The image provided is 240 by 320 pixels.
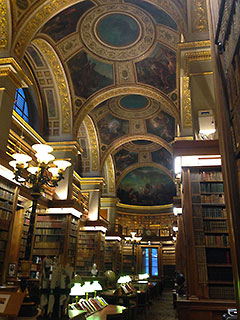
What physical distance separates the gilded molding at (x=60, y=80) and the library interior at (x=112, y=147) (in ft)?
0.15

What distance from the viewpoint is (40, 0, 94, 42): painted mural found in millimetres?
10688

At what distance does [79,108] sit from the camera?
1348 cm

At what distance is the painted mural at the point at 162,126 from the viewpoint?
18309mm

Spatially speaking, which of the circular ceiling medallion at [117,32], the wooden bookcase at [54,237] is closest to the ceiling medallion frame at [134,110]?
the circular ceiling medallion at [117,32]

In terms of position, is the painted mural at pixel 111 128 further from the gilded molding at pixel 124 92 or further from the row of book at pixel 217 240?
the row of book at pixel 217 240

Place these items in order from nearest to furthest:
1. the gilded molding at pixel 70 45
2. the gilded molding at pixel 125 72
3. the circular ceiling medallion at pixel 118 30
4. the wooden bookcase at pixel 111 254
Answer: the circular ceiling medallion at pixel 118 30 → the gilded molding at pixel 70 45 → the gilded molding at pixel 125 72 → the wooden bookcase at pixel 111 254

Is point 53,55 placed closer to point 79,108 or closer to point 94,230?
point 79,108

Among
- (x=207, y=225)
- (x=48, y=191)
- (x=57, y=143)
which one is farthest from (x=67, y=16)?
(x=207, y=225)

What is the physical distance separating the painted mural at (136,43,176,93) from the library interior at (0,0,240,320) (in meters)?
0.05

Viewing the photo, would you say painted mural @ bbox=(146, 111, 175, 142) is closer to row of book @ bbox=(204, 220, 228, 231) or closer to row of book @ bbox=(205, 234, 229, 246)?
row of book @ bbox=(204, 220, 228, 231)

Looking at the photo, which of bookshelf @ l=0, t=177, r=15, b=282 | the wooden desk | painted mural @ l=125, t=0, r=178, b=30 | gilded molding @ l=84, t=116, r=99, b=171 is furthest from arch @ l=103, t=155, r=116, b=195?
the wooden desk

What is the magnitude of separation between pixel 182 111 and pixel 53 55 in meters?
5.90

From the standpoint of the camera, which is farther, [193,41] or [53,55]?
[53,55]

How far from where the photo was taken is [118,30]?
480 inches
